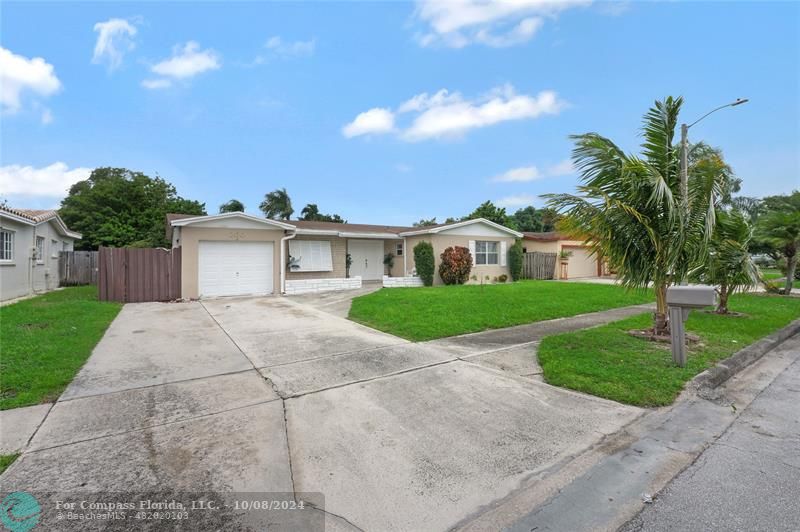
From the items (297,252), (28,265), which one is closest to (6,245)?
(28,265)

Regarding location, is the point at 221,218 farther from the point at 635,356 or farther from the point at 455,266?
the point at 635,356

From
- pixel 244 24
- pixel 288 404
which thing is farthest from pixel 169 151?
pixel 288 404

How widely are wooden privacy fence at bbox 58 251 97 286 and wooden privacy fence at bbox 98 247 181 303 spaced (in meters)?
8.70

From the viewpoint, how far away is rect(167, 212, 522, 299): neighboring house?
13.0 metres

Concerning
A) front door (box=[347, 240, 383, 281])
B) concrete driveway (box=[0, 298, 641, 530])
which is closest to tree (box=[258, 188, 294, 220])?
front door (box=[347, 240, 383, 281])

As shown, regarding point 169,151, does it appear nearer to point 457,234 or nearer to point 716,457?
point 457,234

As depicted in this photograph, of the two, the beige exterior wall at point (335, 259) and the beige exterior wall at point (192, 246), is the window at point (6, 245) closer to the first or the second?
the beige exterior wall at point (192, 246)

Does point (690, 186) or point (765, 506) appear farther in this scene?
point (690, 186)

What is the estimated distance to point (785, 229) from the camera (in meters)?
12.8

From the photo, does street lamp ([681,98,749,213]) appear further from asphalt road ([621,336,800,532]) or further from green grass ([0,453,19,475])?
green grass ([0,453,19,475])

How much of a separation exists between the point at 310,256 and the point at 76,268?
479 inches

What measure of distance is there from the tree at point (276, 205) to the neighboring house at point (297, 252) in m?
15.0

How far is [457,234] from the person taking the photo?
58.4ft

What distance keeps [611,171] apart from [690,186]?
143 cm
